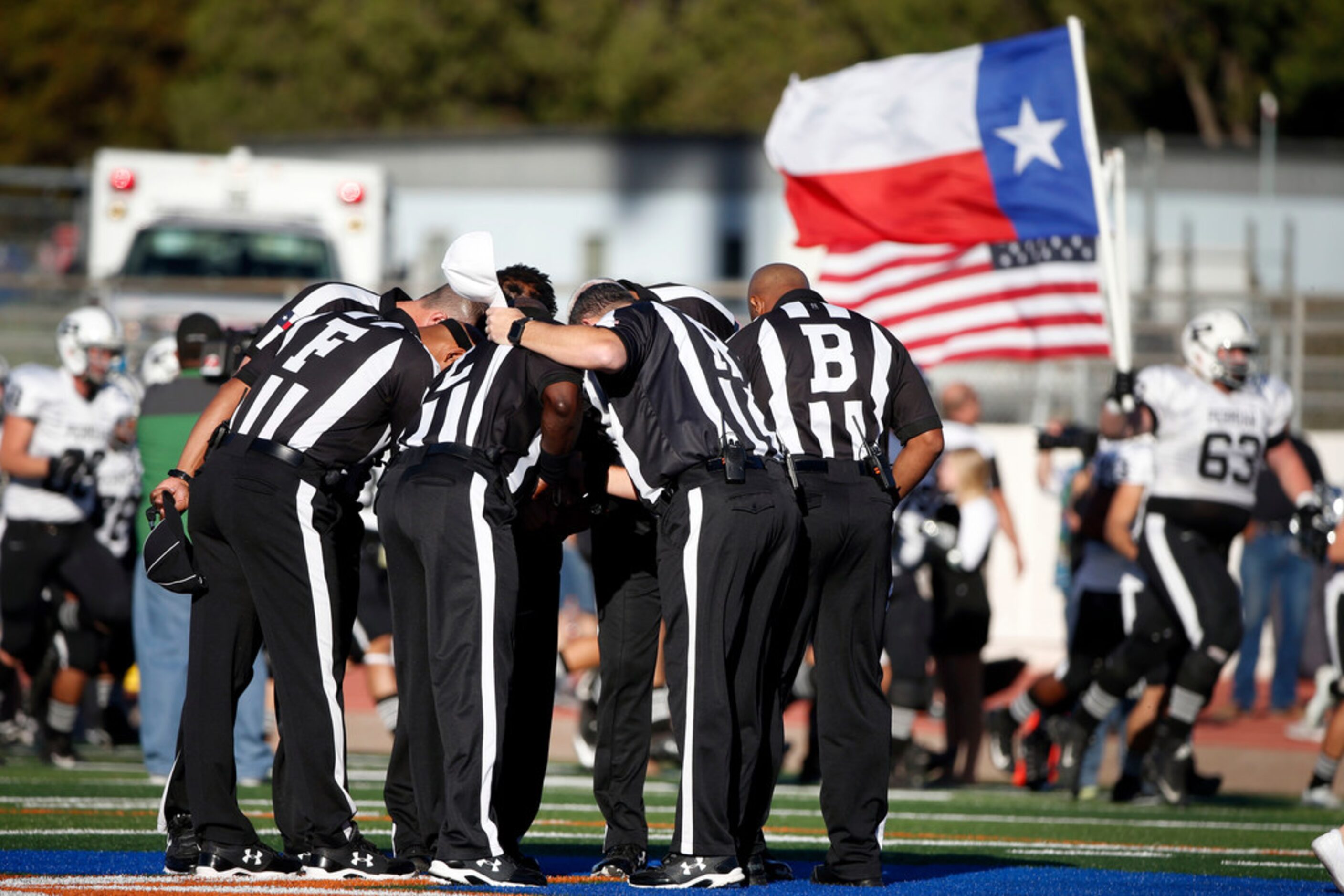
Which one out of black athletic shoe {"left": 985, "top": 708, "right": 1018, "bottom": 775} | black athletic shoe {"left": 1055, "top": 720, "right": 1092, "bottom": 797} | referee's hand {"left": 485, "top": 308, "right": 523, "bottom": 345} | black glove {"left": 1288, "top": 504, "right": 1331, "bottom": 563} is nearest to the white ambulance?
black athletic shoe {"left": 985, "top": 708, "right": 1018, "bottom": 775}

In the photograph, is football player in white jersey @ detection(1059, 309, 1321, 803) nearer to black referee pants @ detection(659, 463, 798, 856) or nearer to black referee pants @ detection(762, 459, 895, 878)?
black referee pants @ detection(762, 459, 895, 878)

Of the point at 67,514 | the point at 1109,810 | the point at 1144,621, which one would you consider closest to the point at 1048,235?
the point at 1144,621

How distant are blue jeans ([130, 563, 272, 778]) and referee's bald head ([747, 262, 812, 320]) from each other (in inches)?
158

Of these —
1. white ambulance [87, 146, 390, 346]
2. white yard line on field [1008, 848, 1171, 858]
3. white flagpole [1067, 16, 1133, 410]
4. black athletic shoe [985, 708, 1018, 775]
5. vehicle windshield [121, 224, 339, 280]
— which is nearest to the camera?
white yard line on field [1008, 848, 1171, 858]

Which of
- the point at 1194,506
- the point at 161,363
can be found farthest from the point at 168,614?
the point at 1194,506

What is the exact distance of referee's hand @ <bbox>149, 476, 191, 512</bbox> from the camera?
22.0 feet

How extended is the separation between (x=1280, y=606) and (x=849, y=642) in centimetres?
1006

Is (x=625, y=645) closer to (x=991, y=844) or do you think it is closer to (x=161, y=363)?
(x=991, y=844)

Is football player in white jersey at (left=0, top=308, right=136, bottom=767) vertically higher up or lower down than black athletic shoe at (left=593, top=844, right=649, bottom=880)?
higher up

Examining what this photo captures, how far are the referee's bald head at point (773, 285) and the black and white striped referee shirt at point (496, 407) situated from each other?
1.20 meters

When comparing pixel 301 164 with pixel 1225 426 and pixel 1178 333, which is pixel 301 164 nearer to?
pixel 1178 333

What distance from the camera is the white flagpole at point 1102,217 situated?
11461 mm

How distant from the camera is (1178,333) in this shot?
658 inches

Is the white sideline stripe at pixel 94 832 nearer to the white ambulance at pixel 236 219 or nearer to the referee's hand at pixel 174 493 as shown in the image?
the referee's hand at pixel 174 493
